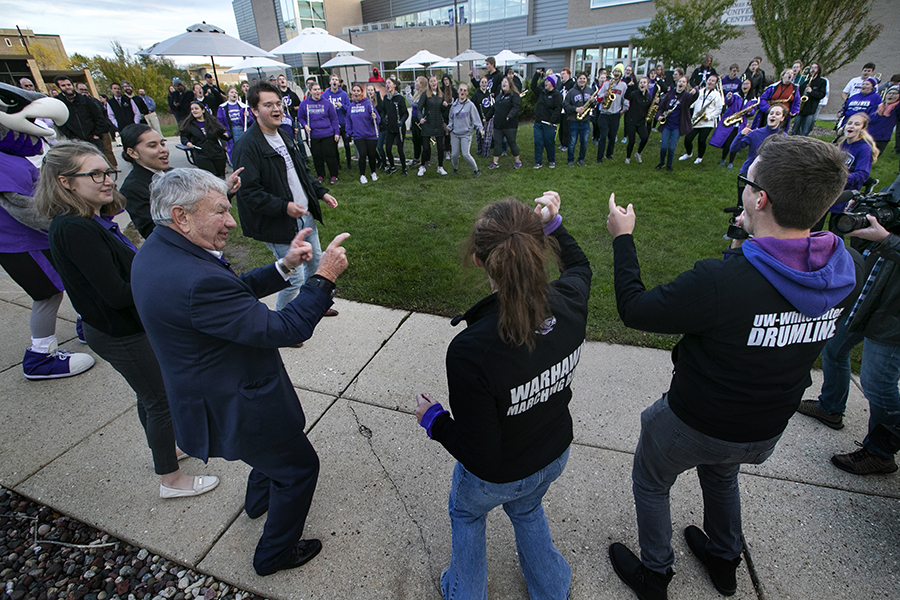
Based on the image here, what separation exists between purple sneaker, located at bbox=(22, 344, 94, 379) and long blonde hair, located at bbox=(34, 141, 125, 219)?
2071mm

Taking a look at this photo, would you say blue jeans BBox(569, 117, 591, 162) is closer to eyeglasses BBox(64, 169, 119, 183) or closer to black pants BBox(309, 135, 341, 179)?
black pants BBox(309, 135, 341, 179)

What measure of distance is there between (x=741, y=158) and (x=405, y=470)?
1113 centimetres

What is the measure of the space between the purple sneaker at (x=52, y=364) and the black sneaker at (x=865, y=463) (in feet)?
18.3

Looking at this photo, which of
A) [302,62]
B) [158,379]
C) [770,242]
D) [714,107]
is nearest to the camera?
[770,242]

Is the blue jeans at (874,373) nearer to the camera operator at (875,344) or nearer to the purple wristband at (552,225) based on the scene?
the camera operator at (875,344)

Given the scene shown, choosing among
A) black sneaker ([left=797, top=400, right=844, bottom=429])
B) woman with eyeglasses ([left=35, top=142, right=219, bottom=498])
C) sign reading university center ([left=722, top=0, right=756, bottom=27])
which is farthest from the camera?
sign reading university center ([left=722, top=0, right=756, bottom=27])

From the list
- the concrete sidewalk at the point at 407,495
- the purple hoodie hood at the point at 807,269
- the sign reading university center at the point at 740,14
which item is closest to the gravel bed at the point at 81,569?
the concrete sidewalk at the point at 407,495

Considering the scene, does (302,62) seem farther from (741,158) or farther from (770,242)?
(770,242)

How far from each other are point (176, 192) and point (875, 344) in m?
3.63

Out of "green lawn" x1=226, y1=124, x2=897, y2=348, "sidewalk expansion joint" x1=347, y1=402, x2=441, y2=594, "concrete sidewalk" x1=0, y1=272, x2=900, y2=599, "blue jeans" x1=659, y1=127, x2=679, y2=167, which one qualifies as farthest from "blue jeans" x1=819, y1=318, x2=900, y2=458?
"blue jeans" x1=659, y1=127, x2=679, y2=167

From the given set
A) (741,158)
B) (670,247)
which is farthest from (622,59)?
(670,247)

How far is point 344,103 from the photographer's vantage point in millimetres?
9844

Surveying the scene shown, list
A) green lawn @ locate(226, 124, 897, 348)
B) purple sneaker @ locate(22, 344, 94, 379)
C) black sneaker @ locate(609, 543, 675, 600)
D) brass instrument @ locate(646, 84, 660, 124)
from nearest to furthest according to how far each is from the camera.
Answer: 1. black sneaker @ locate(609, 543, 675, 600)
2. purple sneaker @ locate(22, 344, 94, 379)
3. green lawn @ locate(226, 124, 897, 348)
4. brass instrument @ locate(646, 84, 660, 124)

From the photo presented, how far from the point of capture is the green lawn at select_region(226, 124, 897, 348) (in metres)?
4.85
